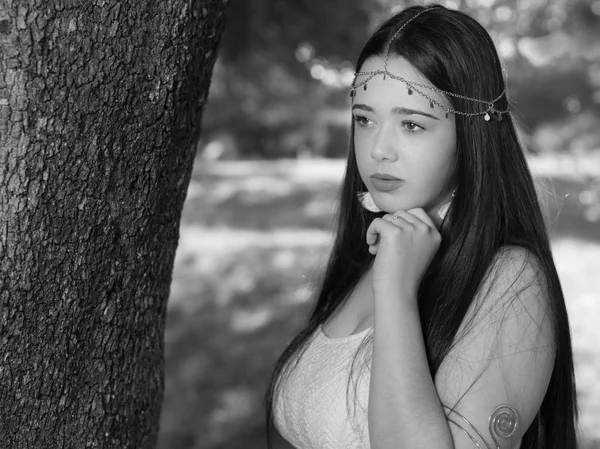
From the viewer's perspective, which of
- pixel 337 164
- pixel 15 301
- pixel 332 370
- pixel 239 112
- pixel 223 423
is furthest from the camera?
pixel 337 164

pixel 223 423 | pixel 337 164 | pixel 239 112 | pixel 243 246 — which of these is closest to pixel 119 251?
pixel 223 423

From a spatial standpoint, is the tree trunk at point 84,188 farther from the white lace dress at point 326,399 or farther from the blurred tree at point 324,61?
the blurred tree at point 324,61

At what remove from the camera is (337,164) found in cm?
1153

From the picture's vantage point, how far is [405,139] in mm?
1696

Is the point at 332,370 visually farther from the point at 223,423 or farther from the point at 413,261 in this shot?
the point at 223,423

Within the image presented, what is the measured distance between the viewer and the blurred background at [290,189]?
184 inches

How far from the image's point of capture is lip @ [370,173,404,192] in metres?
1.73

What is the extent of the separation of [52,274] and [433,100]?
82cm

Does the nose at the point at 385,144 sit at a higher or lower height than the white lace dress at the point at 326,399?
higher

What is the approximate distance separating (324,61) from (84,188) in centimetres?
364

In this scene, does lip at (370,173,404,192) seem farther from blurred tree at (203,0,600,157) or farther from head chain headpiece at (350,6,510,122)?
blurred tree at (203,0,600,157)

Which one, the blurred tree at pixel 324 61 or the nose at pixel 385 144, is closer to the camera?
the nose at pixel 385 144

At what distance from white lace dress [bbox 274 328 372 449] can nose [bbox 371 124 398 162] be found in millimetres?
401

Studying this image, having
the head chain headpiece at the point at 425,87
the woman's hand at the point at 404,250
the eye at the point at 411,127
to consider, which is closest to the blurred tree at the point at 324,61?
the head chain headpiece at the point at 425,87
